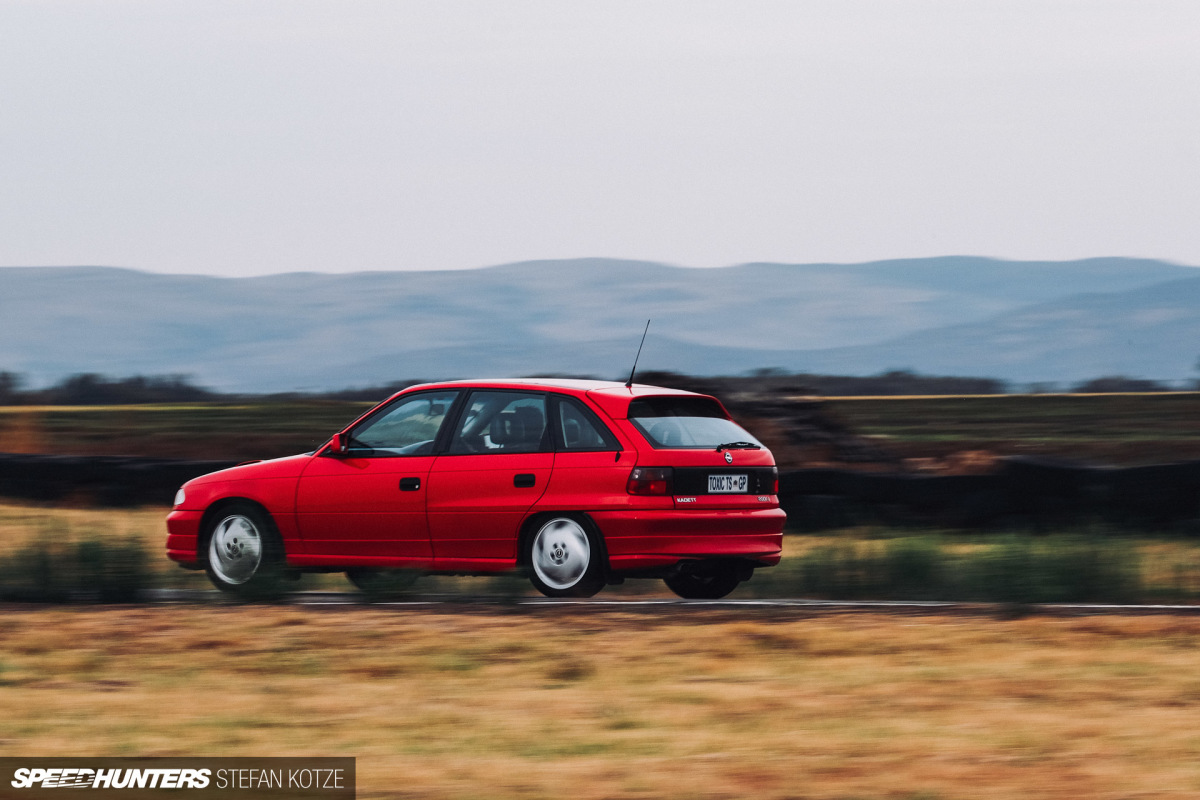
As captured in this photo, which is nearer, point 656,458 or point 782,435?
point 656,458

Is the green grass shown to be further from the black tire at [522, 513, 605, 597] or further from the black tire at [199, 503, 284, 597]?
the black tire at [199, 503, 284, 597]

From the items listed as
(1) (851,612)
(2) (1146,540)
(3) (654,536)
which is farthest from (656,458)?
(2) (1146,540)

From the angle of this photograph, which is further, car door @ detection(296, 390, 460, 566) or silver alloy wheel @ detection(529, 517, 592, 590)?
car door @ detection(296, 390, 460, 566)

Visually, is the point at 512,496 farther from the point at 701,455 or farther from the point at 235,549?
the point at 235,549

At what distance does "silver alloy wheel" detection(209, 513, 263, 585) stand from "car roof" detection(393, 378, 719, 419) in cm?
154

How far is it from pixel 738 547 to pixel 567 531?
1.11 m

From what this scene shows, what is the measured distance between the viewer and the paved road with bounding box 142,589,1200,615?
35.3ft

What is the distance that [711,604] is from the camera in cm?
1122

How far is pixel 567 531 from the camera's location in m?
10.7

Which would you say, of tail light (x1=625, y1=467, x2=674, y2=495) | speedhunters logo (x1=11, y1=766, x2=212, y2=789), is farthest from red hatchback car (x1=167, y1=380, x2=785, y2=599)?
speedhunters logo (x1=11, y1=766, x2=212, y2=789)

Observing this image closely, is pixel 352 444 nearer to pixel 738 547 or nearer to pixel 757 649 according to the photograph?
pixel 738 547

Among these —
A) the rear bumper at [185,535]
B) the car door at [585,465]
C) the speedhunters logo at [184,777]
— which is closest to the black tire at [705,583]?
the car door at [585,465]

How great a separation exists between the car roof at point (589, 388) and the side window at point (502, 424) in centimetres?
8

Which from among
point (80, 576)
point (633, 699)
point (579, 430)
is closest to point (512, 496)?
point (579, 430)
